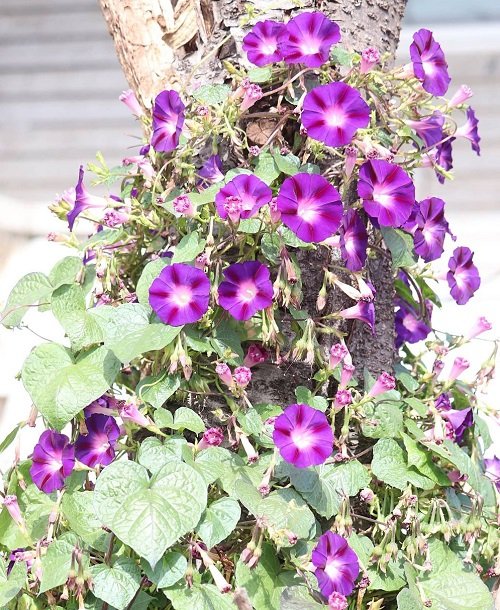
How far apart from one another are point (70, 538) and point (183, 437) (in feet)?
0.64

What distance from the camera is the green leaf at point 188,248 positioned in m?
1.17

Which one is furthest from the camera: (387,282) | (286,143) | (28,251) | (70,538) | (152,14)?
(28,251)

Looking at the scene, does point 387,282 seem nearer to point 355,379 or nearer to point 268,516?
point 355,379

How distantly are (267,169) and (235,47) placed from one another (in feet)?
0.79

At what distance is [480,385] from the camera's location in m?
1.45

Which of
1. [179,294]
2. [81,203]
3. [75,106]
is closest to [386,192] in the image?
[179,294]

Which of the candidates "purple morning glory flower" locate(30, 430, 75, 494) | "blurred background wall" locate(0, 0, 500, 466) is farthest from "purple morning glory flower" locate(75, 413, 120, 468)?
"blurred background wall" locate(0, 0, 500, 466)

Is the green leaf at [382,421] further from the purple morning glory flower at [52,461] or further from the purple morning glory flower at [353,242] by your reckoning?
the purple morning glory flower at [52,461]

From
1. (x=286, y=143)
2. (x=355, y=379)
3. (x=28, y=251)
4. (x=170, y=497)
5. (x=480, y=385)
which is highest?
(x=286, y=143)

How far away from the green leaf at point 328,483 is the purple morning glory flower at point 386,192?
13.5 inches

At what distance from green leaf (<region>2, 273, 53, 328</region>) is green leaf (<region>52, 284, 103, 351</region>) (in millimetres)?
28

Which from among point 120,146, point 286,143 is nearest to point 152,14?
point 286,143

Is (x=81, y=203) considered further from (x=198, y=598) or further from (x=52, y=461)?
(x=198, y=598)

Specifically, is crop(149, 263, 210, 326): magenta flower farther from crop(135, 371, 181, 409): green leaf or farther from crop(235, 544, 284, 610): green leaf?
crop(235, 544, 284, 610): green leaf
